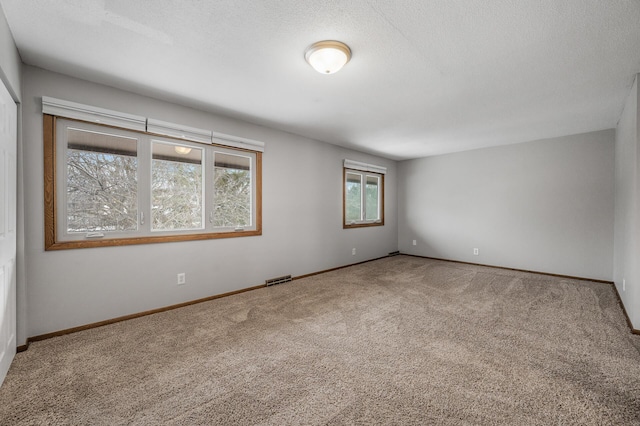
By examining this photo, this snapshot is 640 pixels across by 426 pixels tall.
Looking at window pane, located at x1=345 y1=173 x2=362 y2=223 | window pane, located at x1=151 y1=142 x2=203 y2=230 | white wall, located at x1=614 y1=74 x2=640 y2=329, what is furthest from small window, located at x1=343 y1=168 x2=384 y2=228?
white wall, located at x1=614 y1=74 x2=640 y2=329

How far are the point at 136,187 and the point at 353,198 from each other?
12.9ft

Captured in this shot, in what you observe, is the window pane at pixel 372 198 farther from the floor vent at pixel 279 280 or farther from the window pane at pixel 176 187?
the window pane at pixel 176 187

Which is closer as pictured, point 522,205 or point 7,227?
point 7,227

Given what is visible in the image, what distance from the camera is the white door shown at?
1.86 meters

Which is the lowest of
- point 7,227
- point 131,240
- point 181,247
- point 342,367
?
point 342,367

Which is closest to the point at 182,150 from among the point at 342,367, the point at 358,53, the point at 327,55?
the point at 327,55

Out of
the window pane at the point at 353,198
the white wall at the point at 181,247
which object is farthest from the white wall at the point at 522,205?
the white wall at the point at 181,247

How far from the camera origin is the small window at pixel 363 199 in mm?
5605

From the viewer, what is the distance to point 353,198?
5797 millimetres

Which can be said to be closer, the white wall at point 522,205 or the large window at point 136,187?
the large window at point 136,187

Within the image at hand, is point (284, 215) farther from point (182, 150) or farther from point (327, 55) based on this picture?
point (327, 55)

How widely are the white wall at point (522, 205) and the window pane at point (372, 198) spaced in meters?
0.85

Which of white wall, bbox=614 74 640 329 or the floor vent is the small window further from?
white wall, bbox=614 74 640 329

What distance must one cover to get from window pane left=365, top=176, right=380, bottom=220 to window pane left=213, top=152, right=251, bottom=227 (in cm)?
299
